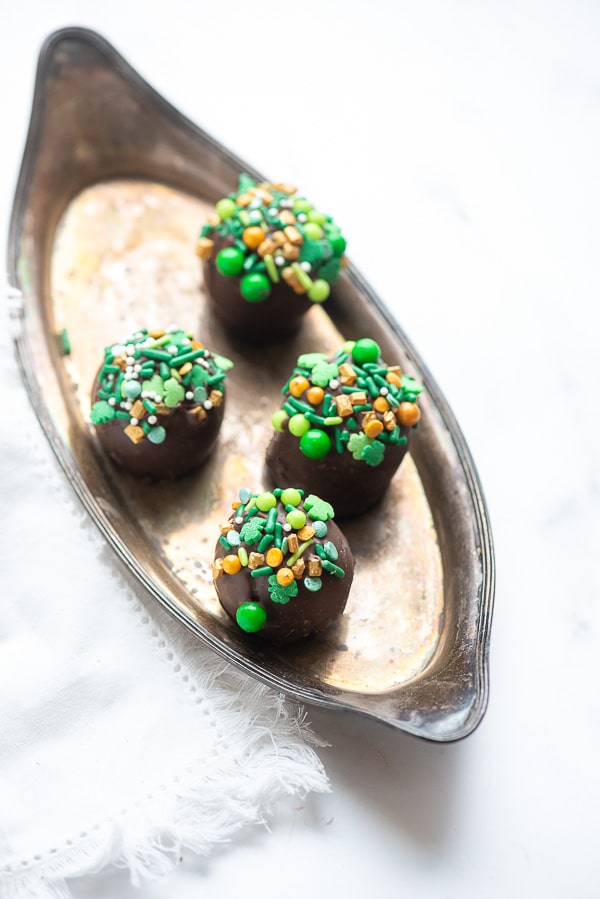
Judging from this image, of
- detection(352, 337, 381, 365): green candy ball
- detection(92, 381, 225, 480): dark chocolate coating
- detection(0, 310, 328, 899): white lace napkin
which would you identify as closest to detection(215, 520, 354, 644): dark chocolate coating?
detection(0, 310, 328, 899): white lace napkin

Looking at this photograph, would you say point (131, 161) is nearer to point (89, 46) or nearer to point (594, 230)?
point (89, 46)

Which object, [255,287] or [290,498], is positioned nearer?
[290,498]

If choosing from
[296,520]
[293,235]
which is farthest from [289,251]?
[296,520]

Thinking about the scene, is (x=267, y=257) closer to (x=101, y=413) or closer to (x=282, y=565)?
(x=101, y=413)

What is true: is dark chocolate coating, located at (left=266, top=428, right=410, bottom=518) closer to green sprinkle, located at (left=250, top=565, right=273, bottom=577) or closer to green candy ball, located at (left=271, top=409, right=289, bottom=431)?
green candy ball, located at (left=271, top=409, right=289, bottom=431)

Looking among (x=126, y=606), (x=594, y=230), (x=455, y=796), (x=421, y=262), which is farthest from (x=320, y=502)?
(x=594, y=230)
